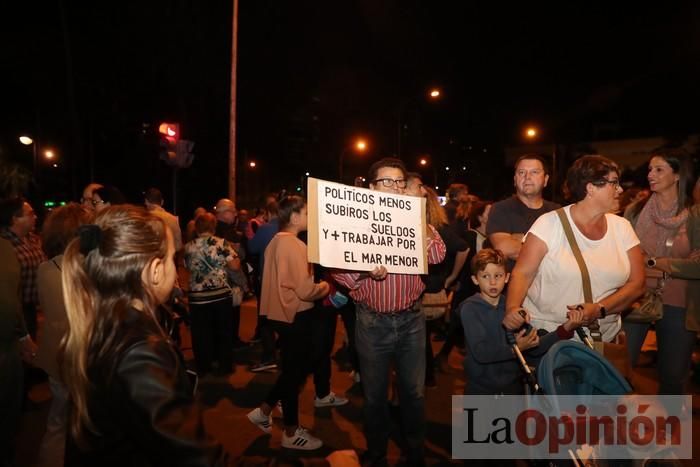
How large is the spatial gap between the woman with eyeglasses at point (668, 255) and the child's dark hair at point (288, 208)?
297 cm

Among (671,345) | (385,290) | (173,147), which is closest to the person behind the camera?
(385,290)

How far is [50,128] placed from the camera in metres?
33.6

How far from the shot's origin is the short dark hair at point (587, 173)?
3.34 m

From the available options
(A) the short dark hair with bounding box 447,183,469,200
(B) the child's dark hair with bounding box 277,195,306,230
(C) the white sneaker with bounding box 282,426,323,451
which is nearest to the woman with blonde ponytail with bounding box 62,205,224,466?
(B) the child's dark hair with bounding box 277,195,306,230

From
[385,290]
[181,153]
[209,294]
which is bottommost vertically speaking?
[209,294]

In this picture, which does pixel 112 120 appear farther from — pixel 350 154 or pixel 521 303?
pixel 521 303

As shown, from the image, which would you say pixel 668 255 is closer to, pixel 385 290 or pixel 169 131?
pixel 385 290

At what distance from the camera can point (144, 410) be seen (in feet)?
4.95

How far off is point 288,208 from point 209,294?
2105 mm

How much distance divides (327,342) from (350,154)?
36427 mm

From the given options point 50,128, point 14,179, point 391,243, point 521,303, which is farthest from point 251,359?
point 50,128

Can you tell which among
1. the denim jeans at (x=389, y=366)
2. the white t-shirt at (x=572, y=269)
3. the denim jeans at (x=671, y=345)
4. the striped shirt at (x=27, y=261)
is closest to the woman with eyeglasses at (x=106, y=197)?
the striped shirt at (x=27, y=261)

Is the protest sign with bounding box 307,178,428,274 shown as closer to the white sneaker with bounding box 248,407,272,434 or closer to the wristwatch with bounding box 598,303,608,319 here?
the wristwatch with bounding box 598,303,608,319
